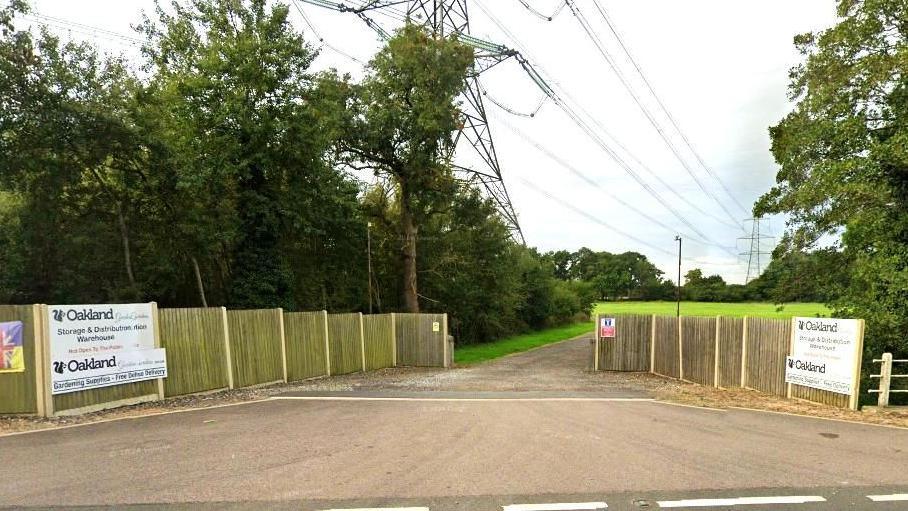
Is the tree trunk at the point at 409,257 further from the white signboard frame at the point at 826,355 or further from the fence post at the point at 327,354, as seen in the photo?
the white signboard frame at the point at 826,355

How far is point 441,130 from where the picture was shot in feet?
93.5

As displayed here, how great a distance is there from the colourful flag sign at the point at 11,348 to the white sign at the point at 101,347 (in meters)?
0.47

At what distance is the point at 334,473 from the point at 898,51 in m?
16.8

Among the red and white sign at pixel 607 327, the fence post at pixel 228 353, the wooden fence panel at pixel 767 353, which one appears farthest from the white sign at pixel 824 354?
the fence post at pixel 228 353

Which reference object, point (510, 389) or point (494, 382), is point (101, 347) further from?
point (494, 382)

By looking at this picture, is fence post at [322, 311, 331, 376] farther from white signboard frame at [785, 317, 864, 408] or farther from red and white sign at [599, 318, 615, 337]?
white signboard frame at [785, 317, 864, 408]

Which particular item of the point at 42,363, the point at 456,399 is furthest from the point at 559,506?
the point at 42,363

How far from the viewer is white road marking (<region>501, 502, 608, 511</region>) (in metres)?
5.28

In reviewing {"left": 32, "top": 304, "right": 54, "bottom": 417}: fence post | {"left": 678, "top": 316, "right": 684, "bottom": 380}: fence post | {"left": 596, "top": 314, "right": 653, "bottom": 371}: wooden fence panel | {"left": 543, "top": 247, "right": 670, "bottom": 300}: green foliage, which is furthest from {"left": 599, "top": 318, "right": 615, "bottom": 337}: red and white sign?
{"left": 543, "top": 247, "right": 670, "bottom": 300}: green foliage

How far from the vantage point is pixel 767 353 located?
1418cm

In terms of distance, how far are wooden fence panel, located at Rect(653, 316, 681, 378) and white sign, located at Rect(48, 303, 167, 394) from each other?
15.0 meters

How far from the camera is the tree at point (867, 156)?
543 inches

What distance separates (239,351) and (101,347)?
12.2ft

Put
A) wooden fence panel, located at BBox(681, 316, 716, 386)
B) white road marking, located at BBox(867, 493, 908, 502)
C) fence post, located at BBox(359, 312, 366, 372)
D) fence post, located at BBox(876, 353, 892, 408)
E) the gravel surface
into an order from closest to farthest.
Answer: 1. white road marking, located at BBox(867, 493, 908, 502)
2. the gravel surface
3. fence post, located at BBox(876, 353, 892, 408)
4. wooden fence panel, located at BBox(681, 316, 716, 386)
5. fence post, located at BBox(359, 312, 366, 372)
